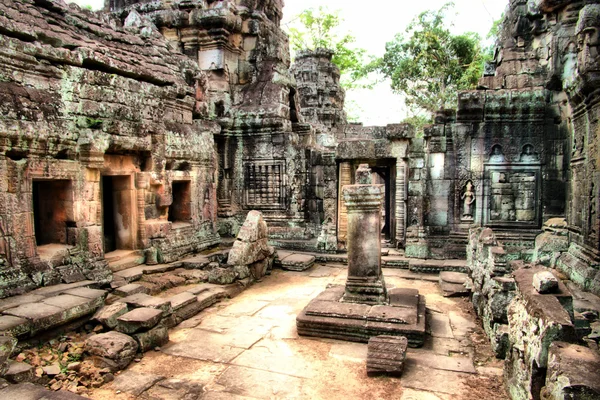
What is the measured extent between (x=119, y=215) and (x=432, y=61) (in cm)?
1866

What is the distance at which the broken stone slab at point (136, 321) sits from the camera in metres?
5.17

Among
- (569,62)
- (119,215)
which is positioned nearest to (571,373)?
(569,62)

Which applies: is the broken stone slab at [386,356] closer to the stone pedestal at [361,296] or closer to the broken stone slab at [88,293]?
the stone pedestal at [361,296]

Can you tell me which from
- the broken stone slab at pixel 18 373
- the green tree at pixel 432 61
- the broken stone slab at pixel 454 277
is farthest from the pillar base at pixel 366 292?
the green tree at pixel 432 61

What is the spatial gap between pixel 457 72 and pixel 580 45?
15614 mm

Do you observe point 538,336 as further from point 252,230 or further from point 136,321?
point 252,230

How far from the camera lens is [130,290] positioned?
21.4 feet

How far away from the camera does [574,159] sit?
797cm

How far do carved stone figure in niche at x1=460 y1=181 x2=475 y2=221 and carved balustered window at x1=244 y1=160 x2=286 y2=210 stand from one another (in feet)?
14.1

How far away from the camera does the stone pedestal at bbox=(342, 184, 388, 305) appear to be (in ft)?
20.5

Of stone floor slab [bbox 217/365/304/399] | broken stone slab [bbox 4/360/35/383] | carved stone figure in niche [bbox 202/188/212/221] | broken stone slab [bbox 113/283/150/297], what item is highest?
carved stone figure in niche [bbox 202/188/212/221]

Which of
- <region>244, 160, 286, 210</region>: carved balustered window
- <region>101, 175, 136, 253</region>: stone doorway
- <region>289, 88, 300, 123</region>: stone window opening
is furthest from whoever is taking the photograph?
<region>289, 88, 300, 123</region>: stone window opening

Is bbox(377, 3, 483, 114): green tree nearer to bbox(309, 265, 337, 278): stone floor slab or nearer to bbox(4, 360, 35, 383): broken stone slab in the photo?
bbox(309, 265, 337, 278): stone floor slab

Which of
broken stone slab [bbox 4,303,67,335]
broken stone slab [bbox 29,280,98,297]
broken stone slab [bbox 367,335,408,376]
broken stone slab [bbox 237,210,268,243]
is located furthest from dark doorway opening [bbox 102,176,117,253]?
broken stone slab [bbox 367,335,408,376]
